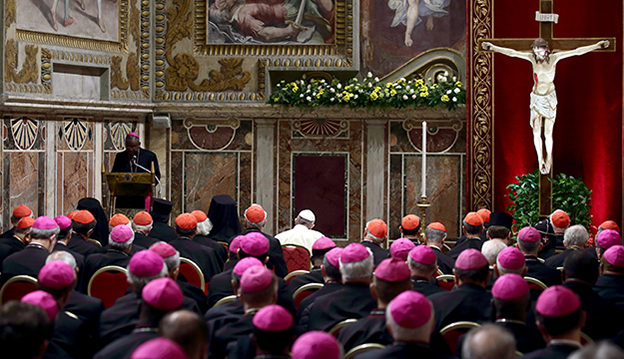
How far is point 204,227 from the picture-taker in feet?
24.8

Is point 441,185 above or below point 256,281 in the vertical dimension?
above

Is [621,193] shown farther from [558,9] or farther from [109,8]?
[109,8]

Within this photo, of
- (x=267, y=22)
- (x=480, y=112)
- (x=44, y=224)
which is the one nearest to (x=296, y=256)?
(x=44, y=224)

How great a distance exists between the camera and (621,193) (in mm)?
10508

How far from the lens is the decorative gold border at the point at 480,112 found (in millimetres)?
11008

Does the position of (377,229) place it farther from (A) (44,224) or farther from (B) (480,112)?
(B) (480,112)

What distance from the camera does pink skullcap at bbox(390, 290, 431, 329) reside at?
2842mm

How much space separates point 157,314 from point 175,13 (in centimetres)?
910

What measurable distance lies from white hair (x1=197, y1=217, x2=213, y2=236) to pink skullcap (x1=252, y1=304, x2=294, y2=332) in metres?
4.73

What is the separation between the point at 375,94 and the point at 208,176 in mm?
3022

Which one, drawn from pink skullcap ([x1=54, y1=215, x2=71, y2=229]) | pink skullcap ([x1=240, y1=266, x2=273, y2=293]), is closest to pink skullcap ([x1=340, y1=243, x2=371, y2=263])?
pink skullcap ([x1=240, y1=266, x2=273, y2=293])

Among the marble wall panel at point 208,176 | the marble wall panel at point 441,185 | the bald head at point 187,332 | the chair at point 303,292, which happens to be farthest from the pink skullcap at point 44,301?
the marble wall panel at point 441,185

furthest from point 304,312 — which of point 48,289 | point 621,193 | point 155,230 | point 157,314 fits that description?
point 621,193

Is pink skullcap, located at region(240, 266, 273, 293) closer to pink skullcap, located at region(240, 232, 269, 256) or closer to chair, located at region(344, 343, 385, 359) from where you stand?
chair, located at region(344, 343, 385, 359)
